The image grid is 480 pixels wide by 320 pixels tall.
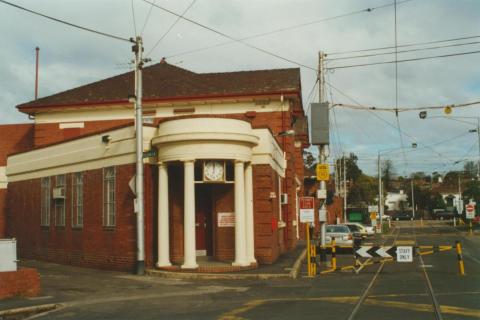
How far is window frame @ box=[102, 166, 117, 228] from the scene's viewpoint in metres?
22.5

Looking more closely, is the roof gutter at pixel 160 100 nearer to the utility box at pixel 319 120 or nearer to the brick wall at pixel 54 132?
the brick wall at pixel 54 132

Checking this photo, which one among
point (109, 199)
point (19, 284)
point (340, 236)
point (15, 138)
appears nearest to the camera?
point (19, 284)

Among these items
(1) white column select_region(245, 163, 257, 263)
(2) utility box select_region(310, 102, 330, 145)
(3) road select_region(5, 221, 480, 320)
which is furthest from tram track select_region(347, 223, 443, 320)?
(2) utility box select_region(310, 102, 330, 145)

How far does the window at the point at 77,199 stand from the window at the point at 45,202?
8.44 feet

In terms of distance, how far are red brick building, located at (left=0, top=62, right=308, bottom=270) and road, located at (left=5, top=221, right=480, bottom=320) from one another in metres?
2.33

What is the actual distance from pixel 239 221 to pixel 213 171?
76.4 inches

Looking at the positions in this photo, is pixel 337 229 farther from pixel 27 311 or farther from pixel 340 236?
pixel 27 311

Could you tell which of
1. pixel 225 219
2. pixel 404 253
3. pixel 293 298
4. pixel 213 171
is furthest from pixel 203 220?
pixel 293 298

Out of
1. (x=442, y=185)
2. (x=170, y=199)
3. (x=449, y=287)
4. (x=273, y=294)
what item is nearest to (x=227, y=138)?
(x=170, y=199)

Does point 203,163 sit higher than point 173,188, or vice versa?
point 203,163

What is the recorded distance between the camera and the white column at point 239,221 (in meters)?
20.2

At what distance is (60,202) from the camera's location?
26047 millimetres

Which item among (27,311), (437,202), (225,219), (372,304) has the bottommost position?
(27,311)

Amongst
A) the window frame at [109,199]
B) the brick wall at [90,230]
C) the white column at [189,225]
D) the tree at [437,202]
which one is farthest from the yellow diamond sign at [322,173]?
the tree at [437,202]
